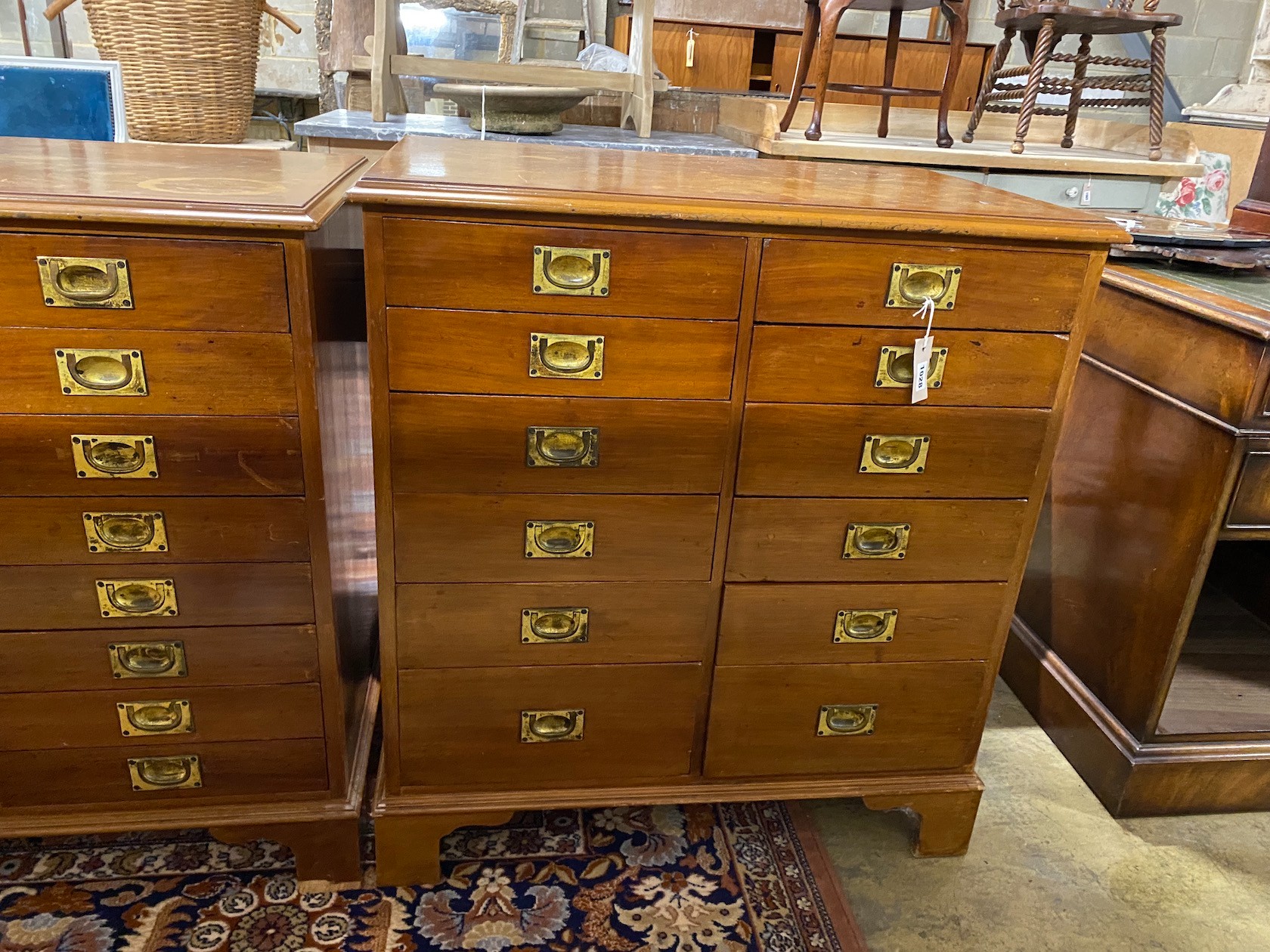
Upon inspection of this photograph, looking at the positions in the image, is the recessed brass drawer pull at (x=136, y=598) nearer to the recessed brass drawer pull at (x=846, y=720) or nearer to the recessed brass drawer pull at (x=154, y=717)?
the recessed brass drawer pull at (x=154, y=717)

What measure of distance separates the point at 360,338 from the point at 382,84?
1048mm

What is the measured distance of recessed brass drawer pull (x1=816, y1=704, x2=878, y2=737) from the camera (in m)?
1.46

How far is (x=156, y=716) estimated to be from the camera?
1.31m

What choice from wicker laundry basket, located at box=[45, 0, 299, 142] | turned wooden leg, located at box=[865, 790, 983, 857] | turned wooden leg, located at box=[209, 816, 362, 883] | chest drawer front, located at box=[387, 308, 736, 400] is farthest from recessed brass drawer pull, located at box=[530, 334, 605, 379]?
wicker laundry basket, located at box=[45, 0, 299, 142]

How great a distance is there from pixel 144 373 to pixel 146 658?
0.42 meters

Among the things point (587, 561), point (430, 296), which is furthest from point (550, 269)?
point (587, 561)

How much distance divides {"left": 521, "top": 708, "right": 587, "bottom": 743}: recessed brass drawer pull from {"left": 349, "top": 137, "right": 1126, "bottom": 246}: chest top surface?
741 millimetres

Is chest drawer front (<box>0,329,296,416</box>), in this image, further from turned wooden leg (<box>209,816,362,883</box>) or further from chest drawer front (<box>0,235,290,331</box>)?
turned wooden leg (<box>209,816,362,883</box>)

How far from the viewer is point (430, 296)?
1128mm

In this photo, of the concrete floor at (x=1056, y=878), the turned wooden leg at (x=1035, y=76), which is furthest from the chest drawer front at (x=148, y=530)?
the turned wooden leg at (x=1035, y=76)

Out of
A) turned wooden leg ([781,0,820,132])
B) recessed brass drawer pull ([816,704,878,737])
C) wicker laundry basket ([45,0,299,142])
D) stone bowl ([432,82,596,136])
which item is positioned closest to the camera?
recessed brass drawer pull ([816,704,878,737])

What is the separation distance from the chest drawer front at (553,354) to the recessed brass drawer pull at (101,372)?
0.30 metres

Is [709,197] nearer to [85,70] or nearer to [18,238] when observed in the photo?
[18,238]

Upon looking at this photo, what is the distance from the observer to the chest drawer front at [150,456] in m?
1.12
